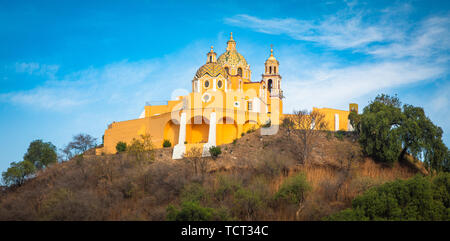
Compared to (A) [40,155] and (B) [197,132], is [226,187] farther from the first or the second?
(A) [40,155]

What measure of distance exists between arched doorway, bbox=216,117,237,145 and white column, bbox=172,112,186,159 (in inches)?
88.5

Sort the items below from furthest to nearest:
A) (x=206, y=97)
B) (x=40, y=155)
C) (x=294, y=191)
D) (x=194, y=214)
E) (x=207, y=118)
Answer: (x=40, y=155)
(x=206, y=97)
(x=207, y=118)
(x=294, y=191)
(x=194, y=214)

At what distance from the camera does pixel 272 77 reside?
133ft

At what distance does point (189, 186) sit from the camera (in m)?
22.6

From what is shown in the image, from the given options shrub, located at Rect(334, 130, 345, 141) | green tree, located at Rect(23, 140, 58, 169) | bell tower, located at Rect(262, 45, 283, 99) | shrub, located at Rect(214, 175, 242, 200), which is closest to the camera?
shrub, located at Rect(214, 175, 242, 200)

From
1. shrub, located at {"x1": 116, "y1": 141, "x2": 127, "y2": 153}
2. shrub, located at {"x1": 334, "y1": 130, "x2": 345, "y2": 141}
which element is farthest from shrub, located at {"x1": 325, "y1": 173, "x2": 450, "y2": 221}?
shrub, located at {"x1": 116, "y1": 141, "x2": 127, "y2": 153}

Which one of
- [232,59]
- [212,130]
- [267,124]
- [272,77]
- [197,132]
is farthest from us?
[272,77]

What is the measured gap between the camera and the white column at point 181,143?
29188 mm

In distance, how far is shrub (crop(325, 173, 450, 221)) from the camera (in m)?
18.6

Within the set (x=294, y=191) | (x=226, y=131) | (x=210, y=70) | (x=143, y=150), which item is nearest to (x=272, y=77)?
(x=210, y=70)

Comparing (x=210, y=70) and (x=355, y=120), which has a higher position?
(x=210, y=70)

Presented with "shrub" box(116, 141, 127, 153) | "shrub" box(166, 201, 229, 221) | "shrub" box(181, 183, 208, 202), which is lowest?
"shrub" box(166, 201, 229, 221)

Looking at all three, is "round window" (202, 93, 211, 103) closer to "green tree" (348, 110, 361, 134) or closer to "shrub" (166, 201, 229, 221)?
"green tree" (348, 110, 361, 134)

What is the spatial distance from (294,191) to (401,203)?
15.1 feet
